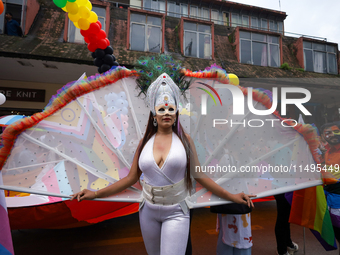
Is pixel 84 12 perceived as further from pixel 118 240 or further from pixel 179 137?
pixel 118 240

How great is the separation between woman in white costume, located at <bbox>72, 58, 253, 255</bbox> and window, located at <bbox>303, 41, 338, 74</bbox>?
13827 millimetres

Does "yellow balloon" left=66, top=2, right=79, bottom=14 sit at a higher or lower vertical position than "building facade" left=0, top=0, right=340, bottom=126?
lower

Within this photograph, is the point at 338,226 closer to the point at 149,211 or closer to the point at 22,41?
the point at 149,211

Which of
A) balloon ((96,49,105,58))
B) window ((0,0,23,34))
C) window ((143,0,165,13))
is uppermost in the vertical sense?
window ((143,0,165,13))

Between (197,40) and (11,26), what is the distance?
7.60 meters

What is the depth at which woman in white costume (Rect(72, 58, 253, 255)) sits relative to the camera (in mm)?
1563

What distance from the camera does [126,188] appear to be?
1796 millimetres

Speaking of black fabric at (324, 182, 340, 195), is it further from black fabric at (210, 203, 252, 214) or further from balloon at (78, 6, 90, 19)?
balloon at (78, 6, 90, 19)

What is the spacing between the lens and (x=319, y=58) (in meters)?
12.9

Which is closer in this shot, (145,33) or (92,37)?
(92,37)

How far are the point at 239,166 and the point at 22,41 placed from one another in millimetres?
8785

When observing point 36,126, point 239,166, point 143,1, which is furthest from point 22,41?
point 143,1

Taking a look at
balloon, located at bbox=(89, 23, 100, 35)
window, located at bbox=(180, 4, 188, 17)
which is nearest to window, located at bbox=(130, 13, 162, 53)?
balloon, located at bbox=(89, 23, 100, 35)

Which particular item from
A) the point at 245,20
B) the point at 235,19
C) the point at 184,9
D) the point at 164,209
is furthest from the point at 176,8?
the point at 164,209
